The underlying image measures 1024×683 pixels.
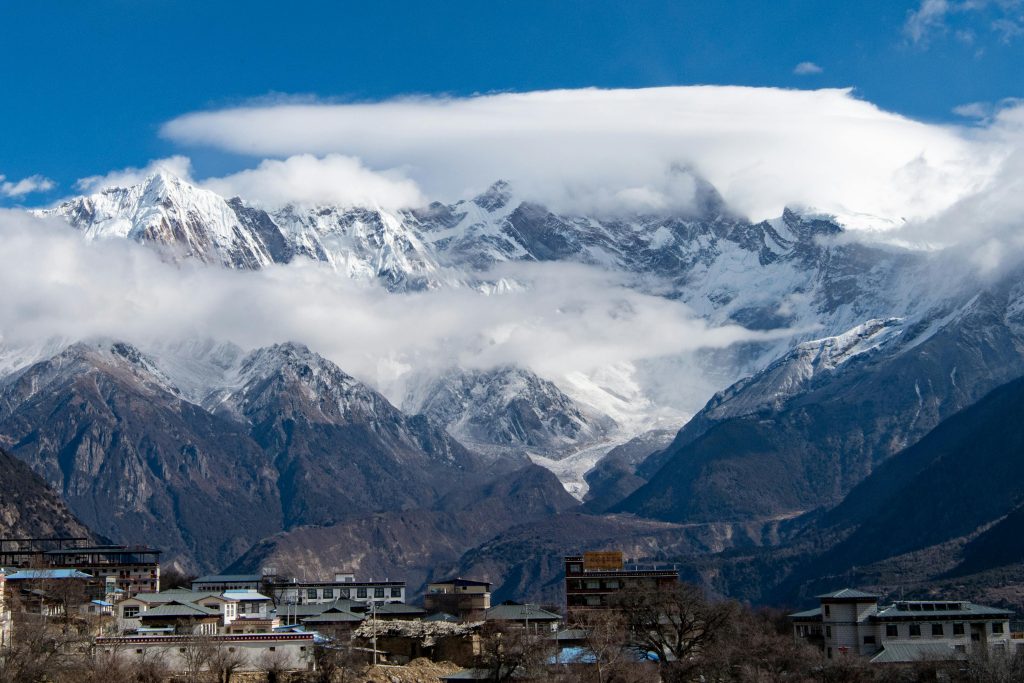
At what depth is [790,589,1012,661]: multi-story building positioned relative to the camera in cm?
16624

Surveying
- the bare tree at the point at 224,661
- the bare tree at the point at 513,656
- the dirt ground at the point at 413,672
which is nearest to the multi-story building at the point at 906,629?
the bare tree at the point at 513,656

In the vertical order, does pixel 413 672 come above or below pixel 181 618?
below

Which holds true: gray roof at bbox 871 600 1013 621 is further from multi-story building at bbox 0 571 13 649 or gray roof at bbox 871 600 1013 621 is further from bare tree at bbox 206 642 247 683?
multi-story building at bbox 0 571 13 649

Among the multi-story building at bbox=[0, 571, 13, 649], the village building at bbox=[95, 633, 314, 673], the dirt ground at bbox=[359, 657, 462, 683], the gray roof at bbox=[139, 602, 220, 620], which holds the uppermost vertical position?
the gray roof at bbox=[139, 602, 220, 620]

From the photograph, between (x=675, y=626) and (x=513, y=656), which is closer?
(x=513, y=656)

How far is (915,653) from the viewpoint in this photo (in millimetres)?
163625

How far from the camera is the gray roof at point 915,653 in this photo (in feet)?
526

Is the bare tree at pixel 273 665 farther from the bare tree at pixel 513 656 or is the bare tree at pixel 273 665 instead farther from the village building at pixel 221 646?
the bare tree at pixel 513 656

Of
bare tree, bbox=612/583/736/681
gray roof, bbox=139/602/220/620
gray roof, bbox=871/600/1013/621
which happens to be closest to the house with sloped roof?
gray roof, bbox=139/602/220/620

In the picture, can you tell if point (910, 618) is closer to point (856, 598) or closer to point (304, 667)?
point (856, 598)

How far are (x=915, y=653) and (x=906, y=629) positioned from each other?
8339 millimetres

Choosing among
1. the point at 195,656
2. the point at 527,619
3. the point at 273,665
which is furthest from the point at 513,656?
the point at 527,619

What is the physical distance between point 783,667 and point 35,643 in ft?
187

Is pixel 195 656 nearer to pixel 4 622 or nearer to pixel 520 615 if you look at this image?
pixel 4 622
